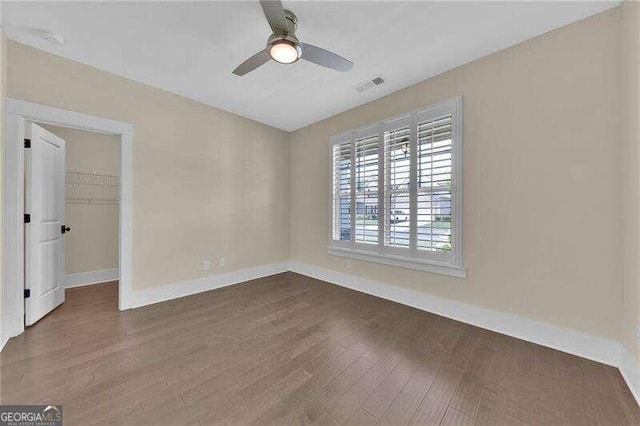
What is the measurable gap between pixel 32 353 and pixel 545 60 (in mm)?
5131

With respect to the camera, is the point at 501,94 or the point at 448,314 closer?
the point at 501,94

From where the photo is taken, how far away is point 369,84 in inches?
120

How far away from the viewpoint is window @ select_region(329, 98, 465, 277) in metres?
2.71

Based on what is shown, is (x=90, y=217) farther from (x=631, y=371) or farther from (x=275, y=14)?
(x=631, y=371)

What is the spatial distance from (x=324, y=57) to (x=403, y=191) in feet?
6.11

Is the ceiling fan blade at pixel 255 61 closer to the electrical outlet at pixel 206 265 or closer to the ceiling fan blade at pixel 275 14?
the ceiling fan blade at pixel 275 14

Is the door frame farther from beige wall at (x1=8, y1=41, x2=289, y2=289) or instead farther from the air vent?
the air vent

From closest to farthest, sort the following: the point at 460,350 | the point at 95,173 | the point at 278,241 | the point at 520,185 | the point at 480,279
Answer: the point at 460,350
the point at 520,185
the point at 480,279
the point at 95,173
the point at 278,241

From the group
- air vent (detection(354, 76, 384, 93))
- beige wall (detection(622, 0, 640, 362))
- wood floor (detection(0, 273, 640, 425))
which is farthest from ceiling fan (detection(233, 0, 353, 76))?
wood floor (detection(0, 273, 640, 425))

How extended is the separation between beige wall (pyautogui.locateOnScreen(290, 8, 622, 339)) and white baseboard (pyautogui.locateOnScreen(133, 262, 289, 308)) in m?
2.77

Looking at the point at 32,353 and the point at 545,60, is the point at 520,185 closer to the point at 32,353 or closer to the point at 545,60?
the point at 545,60

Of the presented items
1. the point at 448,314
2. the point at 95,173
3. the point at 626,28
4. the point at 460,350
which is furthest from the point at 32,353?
the point at 626,28

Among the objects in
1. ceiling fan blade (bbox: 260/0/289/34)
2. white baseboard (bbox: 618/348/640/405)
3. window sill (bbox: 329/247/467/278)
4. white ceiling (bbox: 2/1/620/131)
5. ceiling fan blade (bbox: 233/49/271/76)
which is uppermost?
white ceiling (bbox: 2/1/620/131)

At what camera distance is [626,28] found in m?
1.82
